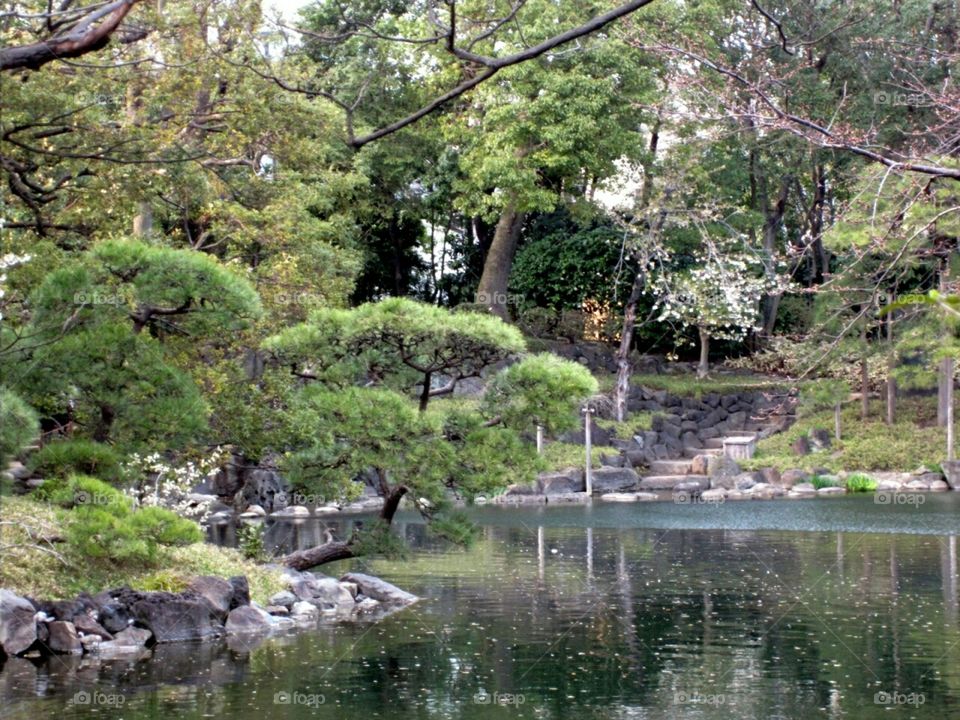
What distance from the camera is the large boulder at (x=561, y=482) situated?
26.9 m

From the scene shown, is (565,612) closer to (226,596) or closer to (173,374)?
(226,596)

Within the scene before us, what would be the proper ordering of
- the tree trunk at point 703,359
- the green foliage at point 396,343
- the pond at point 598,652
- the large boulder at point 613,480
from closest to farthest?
the pond at point 598,652 → the green foliage at point 396,343 → the large boulder at point 613,480 → the tree trunk at point 703,359

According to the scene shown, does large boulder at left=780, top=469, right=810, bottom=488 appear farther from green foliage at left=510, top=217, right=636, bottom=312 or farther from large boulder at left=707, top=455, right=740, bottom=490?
green foliage at left=510, top=217, right=636, bottom=312

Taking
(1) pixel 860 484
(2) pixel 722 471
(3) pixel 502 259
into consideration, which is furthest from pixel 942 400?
(3) pixel 502 259

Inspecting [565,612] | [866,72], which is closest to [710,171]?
[866,72]

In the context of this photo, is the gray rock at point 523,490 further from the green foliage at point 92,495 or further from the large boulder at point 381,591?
the green foliage at point 92,495

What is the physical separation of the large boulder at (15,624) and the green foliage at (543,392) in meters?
4.59

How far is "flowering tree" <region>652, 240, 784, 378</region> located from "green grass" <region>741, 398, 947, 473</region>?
2902 millimetres

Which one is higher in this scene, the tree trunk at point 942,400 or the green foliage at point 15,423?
the tree trunk at point 942,400

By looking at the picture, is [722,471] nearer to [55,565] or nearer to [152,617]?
[152,617]

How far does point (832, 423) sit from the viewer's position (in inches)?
1171

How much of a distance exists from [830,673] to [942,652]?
4.20 ft

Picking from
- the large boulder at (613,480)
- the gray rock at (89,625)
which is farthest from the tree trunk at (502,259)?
the gray rock at (89,625)

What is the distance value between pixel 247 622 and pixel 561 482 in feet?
53.4
